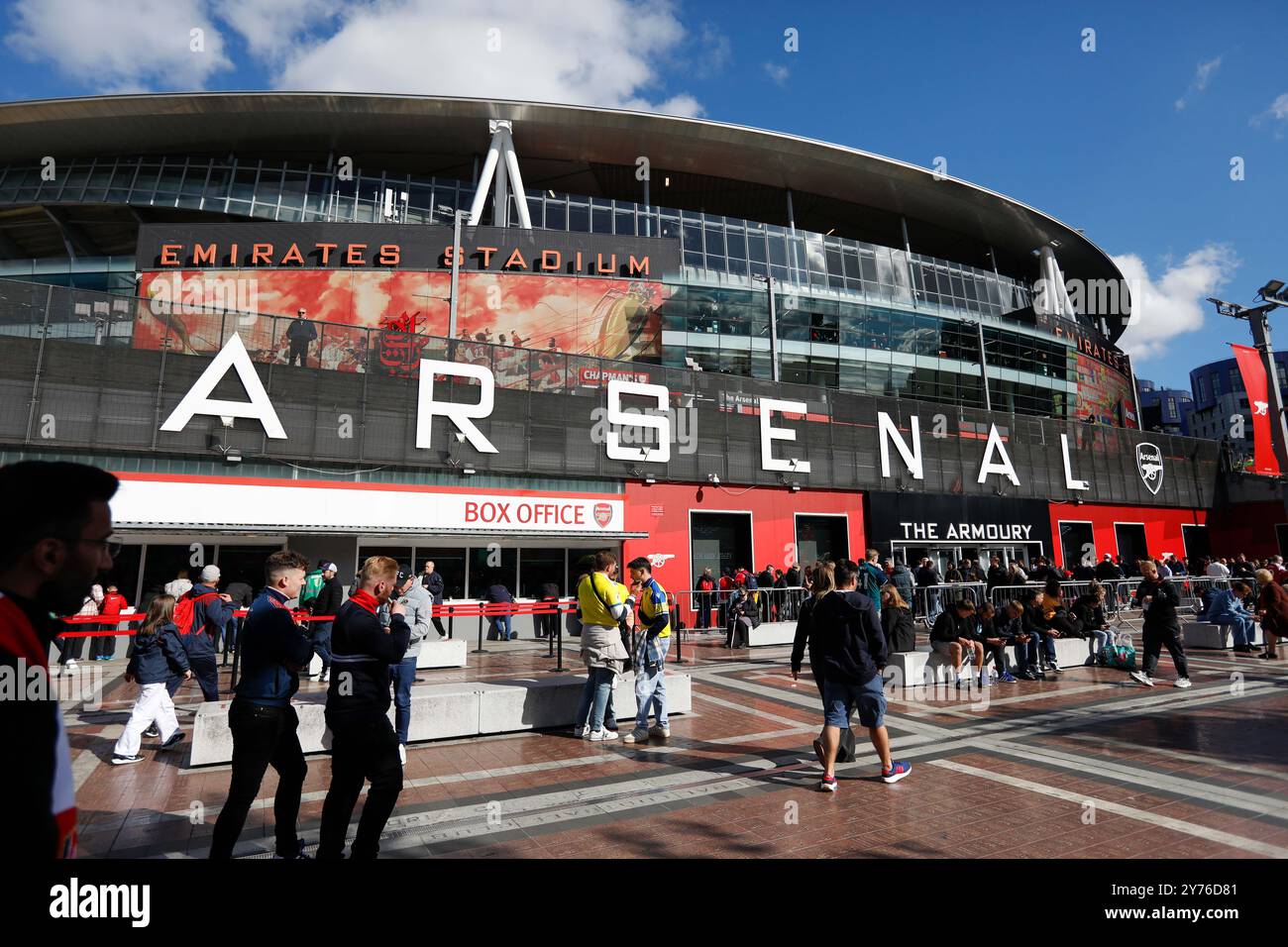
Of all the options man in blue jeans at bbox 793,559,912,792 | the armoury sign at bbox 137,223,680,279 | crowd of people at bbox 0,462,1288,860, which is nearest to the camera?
crowd of people at bbox 0,462,1288,860

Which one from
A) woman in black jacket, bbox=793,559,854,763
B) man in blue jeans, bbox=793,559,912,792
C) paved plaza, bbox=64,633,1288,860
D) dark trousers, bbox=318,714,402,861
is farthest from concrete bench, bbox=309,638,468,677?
dark trousers, bbox=318,714,402,861

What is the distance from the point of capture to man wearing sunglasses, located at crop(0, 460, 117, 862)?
1338mm

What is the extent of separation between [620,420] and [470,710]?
15.7 meters

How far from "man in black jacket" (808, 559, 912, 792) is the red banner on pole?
29.3 meters

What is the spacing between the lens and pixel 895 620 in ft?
32.2

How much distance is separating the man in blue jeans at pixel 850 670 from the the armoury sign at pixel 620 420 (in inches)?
645

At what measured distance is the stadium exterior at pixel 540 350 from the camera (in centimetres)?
1825

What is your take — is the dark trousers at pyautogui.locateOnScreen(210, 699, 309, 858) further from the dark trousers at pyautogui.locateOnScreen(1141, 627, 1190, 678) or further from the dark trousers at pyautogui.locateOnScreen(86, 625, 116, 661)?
the dark trousers at pyautogui.locateOnScreen(86, 625, 116, 661)

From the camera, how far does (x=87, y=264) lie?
1485 inches

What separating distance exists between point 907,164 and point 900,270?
9033 mm

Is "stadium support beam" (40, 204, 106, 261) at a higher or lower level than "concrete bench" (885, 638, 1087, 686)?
higher

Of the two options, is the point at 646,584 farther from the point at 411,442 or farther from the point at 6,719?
the point at 411,442
